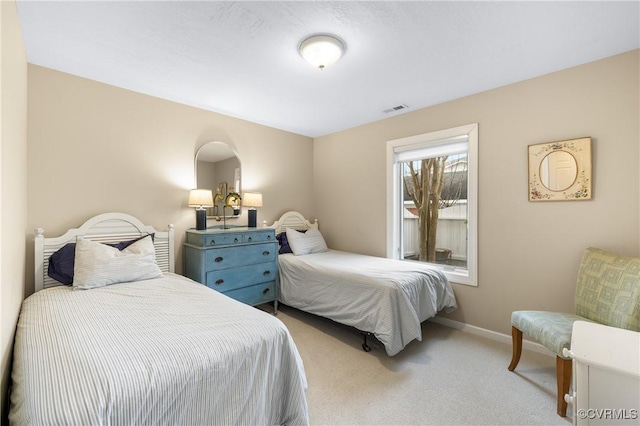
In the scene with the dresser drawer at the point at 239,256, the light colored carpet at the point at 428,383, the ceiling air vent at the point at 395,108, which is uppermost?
the ceiling air vent at the point at 395,108

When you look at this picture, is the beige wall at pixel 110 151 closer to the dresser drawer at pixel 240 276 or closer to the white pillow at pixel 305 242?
the dresser drawer at pixel 240 276

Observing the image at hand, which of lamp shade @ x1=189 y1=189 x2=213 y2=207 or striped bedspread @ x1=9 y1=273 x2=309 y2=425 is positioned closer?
striped bedspread @ x1=9 y1=273 x2=309 y2=425

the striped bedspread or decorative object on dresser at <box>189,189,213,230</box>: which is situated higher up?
decorative object on dresser at <box>189,189,213,230</box>

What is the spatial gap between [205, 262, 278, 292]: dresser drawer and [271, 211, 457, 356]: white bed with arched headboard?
0.72ft

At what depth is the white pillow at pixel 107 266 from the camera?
80.6 inches

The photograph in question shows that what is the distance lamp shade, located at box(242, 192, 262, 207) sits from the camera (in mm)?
3363

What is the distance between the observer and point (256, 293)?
9.91ft

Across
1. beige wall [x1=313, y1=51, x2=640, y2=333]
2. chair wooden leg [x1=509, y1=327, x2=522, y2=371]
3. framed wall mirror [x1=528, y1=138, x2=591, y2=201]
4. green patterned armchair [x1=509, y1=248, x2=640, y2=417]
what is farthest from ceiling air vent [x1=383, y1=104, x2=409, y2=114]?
chair wooden leg [x1=509, y1=327, x2=522, y2=371]

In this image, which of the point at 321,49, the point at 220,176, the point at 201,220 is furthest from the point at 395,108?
the point at 201,220

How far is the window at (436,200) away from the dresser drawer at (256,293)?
155 cm

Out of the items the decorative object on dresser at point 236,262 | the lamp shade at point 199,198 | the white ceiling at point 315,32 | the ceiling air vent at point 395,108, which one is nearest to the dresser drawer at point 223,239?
the decorative object on dresser at point 236,262

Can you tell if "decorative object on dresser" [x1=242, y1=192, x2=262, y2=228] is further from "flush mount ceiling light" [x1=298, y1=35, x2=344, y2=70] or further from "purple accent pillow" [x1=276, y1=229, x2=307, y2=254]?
"flush mount ceiling light" [x1=298, y1=35, x2=344, y2=70]

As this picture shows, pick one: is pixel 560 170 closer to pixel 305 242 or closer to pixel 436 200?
pixel 436 200

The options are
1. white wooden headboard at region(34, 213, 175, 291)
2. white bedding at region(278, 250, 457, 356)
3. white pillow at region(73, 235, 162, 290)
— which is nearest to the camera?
white pillow at region(73, 235, 162, 290)
